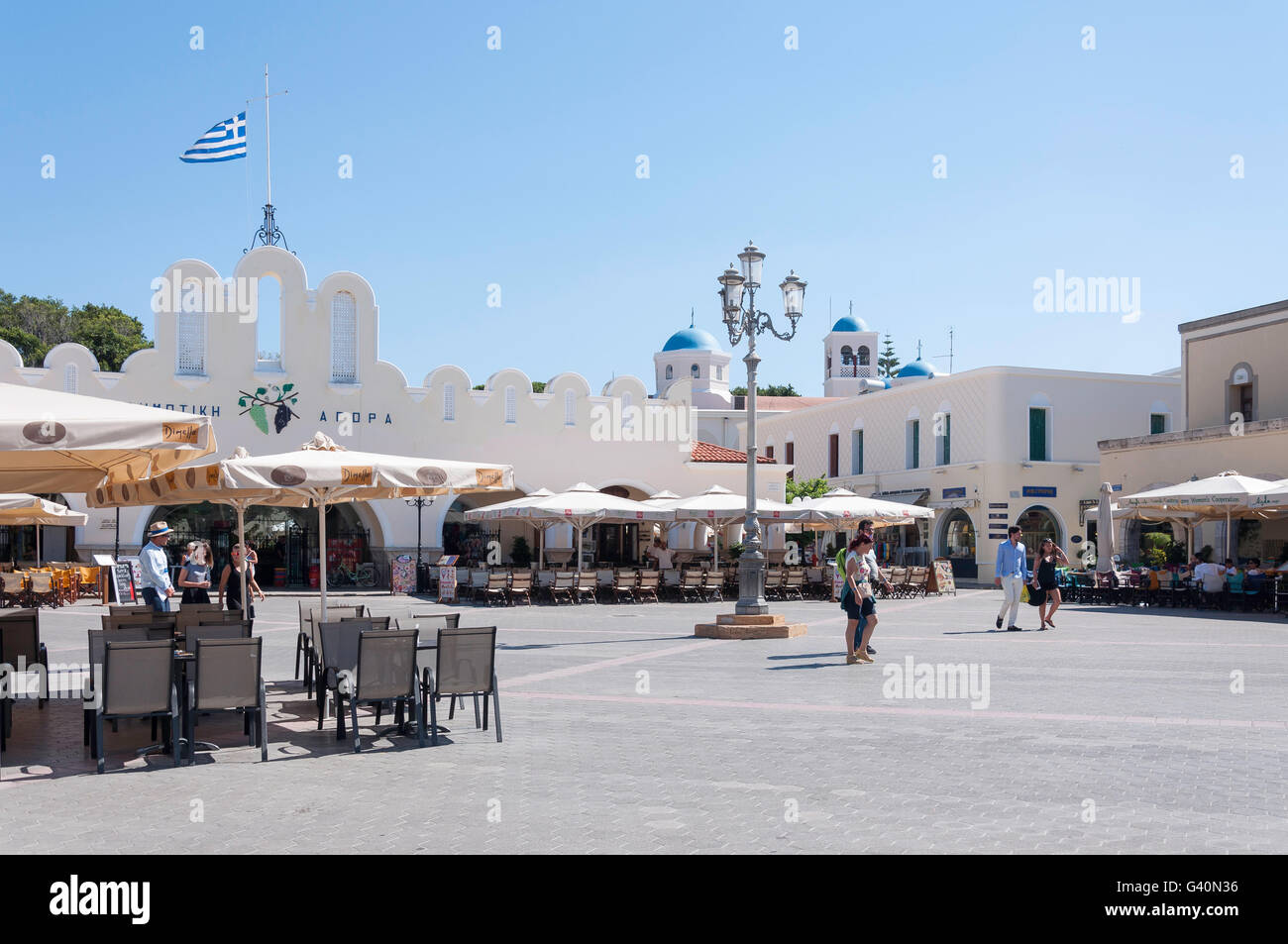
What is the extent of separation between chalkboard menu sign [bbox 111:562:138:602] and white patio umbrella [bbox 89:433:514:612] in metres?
11.9

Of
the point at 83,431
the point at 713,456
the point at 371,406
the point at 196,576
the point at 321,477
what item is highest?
the point at 371,406

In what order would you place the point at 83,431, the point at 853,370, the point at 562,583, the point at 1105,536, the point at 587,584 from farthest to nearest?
the point at 853,370, the point at 1105,536, the point at 587,584, the point at 562,583, the point at 83,431

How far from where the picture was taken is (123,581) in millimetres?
24562

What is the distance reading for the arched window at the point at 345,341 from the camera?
3219 centimetres

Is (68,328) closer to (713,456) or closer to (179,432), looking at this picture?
(713,456)

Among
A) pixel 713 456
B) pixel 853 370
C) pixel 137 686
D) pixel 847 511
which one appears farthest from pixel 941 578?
pixel 853 370

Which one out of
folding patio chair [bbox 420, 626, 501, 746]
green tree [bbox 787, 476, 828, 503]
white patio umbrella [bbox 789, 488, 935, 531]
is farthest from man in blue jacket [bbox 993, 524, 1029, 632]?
green tree [bbox 787, 476, 828, 503]

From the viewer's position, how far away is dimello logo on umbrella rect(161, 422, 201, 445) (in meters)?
7.34

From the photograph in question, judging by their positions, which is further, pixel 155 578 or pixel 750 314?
pixel 750 314

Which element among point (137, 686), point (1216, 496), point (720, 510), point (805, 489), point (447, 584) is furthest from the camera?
point (805, 489)

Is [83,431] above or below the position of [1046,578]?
above
